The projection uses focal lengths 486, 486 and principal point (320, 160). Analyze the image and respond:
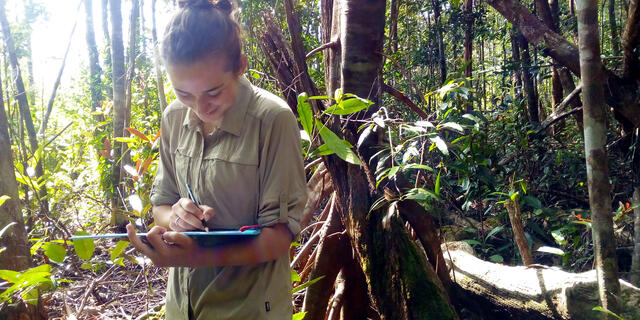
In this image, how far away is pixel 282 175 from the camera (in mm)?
1229

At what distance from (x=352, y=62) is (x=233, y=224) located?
4.68 feet

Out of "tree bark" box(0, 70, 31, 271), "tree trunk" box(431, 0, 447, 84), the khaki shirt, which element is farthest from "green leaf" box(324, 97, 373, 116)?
"tree trunk" box(431, 0, 447, 84)

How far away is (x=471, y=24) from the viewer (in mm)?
5652

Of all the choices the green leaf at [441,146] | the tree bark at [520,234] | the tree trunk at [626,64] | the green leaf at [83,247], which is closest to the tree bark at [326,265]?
the green leaf at [441,146]

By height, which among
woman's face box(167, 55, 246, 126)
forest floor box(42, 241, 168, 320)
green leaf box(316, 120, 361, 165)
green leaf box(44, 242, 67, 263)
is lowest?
forest floor box(42, 241, 168, 320)

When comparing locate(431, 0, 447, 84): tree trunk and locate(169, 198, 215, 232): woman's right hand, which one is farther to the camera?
locate(431, 0, 447, 84): tree trunk

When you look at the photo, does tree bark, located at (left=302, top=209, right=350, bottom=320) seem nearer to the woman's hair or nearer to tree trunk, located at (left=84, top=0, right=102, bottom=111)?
the woman's hair

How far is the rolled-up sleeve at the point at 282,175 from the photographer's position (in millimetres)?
1216

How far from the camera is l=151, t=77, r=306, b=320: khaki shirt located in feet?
4.08

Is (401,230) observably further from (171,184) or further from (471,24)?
(471,24)

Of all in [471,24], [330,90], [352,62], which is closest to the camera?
[352,62]

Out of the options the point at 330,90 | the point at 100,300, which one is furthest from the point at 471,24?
the point at 100,300

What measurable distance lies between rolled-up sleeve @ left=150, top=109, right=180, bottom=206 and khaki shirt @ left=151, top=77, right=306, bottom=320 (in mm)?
155

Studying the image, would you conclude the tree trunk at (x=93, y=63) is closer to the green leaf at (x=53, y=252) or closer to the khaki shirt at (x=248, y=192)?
the green leaf at (x=53, y=252)
